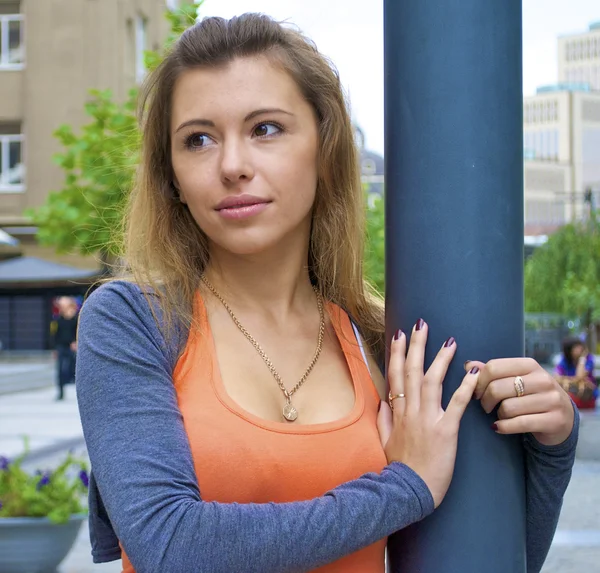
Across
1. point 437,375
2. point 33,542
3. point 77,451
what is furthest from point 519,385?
point 77,451

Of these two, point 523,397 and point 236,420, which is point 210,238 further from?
point 523,397

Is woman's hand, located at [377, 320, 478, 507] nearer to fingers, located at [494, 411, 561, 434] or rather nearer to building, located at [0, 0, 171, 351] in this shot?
fingers, located at [494, 411, 561, 434]

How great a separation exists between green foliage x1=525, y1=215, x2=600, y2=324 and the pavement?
18971 mm

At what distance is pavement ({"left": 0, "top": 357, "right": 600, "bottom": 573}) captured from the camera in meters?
6.11

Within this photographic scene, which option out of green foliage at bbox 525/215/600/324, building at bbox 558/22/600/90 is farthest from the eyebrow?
building at bbox 558/22/600/90

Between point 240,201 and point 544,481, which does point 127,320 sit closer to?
point 240,201

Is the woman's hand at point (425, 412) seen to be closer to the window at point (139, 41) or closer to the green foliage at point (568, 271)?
the window at point (139, 41)

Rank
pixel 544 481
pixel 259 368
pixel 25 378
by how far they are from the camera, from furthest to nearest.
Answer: pixel 25 378
pixel 259 368
pixel 544 481

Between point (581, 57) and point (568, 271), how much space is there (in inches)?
4302

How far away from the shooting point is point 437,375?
1483 mm

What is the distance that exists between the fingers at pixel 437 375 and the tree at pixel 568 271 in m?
32.7

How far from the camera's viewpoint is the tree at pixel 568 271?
33.8 meters

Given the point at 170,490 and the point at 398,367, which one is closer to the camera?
the point at 170,490

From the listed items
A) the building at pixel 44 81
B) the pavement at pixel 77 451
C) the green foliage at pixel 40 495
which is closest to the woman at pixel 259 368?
the green foliage at pixel 40 495
